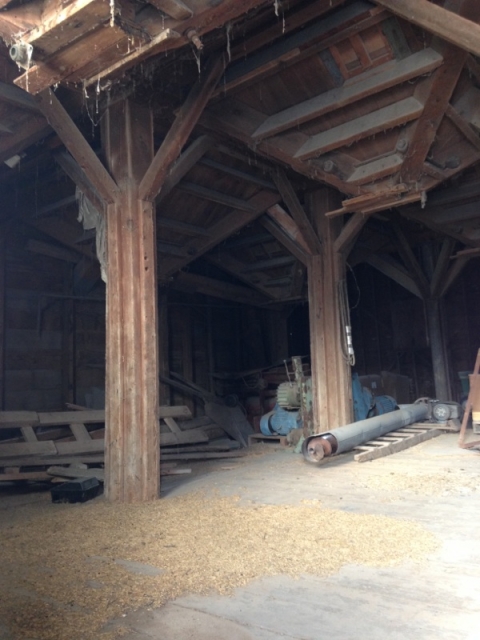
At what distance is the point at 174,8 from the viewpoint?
10.6ft

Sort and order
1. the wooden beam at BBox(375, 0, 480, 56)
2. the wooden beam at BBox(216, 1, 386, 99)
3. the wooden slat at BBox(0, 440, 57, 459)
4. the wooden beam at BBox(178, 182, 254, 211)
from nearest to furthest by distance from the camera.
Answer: the wooden beam at BBox(375, 0, 480, 56), the wooden beam at BBox(216, 1, 386, 99), the wooden slat at BBox(0, 440, 57, 459), the wooden beam at BBox(178, 182, 254, 211)

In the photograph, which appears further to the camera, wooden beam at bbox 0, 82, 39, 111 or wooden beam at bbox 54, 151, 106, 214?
wooden beam at bbox 54, 151, 106, 214

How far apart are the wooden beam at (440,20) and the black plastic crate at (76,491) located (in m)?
4.47

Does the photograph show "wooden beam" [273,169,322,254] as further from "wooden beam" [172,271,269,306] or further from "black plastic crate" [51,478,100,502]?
"black plastic crate" [51,478,100,502]

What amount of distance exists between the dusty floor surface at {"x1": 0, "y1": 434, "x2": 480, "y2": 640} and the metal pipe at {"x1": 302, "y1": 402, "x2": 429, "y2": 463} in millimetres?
1088

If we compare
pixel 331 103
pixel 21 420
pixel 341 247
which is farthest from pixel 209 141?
pixel 21 420

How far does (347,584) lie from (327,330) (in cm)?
480

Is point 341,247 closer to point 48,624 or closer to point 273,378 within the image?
point 273,378

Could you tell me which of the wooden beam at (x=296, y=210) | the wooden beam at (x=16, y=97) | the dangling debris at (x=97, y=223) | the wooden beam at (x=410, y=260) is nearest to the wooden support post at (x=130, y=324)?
the dangling debris at (x=97, y=223)

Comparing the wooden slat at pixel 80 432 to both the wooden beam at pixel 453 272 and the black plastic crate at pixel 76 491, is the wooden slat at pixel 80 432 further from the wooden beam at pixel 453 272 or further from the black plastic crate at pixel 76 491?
the wooden beam at pixel 453 272

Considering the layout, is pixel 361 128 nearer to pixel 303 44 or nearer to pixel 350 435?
pixel 303 44

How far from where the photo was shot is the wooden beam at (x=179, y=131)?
487cm

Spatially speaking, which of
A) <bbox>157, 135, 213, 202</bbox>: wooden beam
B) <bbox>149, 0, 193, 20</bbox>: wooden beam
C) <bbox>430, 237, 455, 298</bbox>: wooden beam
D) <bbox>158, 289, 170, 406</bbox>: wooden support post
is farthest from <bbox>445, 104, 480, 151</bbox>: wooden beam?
<bbox>158, 289, 170, 406</bbox>: wooden support post

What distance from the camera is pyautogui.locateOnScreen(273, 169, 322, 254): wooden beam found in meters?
7.03
